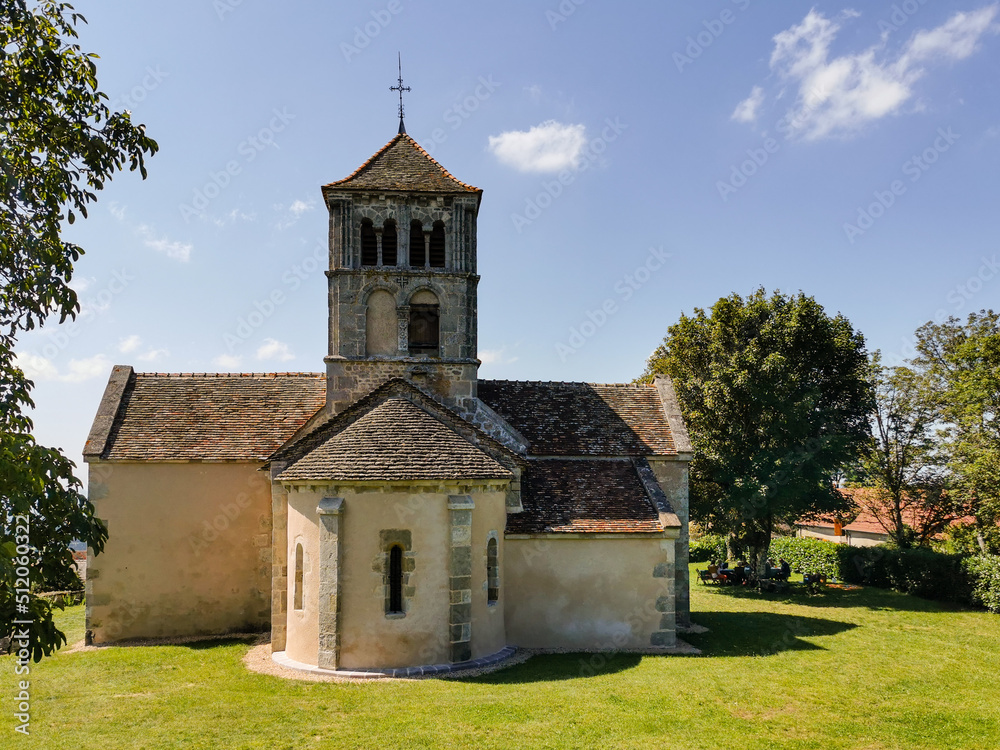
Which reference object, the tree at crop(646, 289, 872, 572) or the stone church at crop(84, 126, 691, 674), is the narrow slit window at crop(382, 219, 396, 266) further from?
the tree at crop(646, 289, 872, 572)

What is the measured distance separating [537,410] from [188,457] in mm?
11287

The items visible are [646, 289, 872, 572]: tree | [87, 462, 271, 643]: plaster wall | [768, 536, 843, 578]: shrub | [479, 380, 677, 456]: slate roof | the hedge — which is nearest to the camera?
[87, 462, 271, 643]: plaster wall

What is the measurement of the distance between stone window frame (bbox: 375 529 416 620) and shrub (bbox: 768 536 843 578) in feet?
87.4

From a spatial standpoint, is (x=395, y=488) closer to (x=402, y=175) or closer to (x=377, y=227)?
(x=377, y=227)

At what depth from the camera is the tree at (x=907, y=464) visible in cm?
3612

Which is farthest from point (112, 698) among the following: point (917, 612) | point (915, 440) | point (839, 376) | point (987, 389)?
point (915, 440)

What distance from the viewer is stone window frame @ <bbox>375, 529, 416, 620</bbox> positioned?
54.2 ft

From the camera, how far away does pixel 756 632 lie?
836 inches

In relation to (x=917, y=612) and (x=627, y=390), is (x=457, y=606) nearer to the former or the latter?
(x=627, y=390)

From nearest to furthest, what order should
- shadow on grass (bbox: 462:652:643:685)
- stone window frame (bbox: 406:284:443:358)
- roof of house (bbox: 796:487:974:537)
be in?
shadow on grass (bbox: 462:652:643:685) → stone window frame (bbox: 406:284:443:358) → roof of house (bbox: 796:487:974:537)

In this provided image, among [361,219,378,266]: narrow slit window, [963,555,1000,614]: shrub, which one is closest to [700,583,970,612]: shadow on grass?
[963,555,1000,614]: shrub

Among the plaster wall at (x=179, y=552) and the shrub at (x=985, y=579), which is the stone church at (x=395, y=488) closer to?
the plaster wall at (x=179, y=552)

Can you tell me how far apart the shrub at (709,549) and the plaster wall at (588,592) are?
2400 cm

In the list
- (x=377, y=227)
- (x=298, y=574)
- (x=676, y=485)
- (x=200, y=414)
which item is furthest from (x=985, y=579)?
(x=200, y=414)
